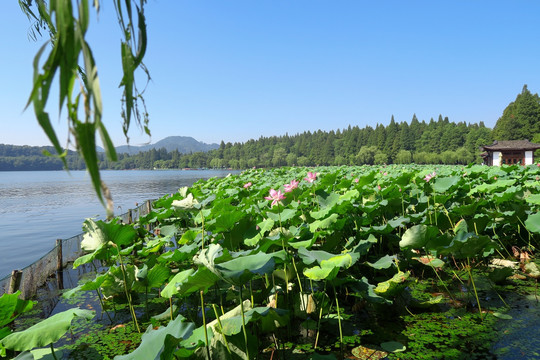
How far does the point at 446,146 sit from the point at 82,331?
213 ft

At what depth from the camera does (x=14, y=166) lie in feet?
357

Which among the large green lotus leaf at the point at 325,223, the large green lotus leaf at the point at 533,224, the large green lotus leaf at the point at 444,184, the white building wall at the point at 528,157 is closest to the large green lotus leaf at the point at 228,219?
the large green lotus leaf at the point at 325,223

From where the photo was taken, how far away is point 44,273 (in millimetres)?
4453

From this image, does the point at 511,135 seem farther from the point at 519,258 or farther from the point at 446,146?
the point at 519,258

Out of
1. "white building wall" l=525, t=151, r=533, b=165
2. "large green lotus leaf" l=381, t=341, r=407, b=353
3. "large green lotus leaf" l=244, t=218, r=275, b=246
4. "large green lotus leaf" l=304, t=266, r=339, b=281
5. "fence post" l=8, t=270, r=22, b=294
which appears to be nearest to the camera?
"large green lotus leaf" l=304, t=266, r=339, b=281

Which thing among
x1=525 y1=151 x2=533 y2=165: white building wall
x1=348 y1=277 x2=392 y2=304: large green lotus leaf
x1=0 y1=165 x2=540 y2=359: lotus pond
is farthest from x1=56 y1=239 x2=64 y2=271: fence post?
x1=525 y1=151 x2=533 y2=165: white building wall

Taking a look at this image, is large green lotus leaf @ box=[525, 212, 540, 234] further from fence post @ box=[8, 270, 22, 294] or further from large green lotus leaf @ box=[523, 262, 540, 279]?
fence post @ box=[8, 270, 22, 294]

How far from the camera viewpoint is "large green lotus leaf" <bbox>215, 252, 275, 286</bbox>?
4.76 feet

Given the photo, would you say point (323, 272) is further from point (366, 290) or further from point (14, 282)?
point (14, 282)

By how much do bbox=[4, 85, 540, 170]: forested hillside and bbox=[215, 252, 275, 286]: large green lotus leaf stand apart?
991 millimetres

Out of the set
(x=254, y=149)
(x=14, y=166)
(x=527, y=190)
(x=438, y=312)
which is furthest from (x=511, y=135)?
(x=14, y=166)

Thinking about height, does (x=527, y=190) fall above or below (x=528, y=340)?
above

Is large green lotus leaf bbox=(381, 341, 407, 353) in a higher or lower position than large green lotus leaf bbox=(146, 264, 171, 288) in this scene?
lower

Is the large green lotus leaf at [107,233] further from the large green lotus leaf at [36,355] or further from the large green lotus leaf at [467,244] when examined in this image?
the large green lotus leaf at [467,244]
